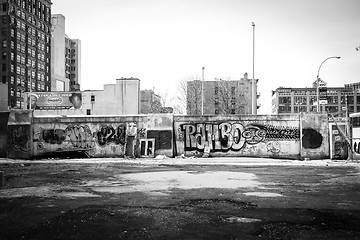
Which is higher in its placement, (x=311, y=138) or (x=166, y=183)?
(x=311, y=138)

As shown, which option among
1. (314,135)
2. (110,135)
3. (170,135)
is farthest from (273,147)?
(110,135)

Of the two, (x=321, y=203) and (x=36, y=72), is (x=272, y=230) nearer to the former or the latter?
(x=321, y=203)

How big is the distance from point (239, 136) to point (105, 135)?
339 inches

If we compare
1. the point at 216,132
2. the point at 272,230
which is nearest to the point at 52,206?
the point at 272,230

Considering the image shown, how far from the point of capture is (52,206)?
7328 millimetres

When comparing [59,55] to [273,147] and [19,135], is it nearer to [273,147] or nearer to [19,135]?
[19,135]

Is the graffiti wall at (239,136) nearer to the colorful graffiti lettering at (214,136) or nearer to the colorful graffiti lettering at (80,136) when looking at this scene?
the colorful graffiti lettering at (214,136)

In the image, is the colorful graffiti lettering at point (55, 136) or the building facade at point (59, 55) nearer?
the colorful graffiti lettering at point (55, 136)

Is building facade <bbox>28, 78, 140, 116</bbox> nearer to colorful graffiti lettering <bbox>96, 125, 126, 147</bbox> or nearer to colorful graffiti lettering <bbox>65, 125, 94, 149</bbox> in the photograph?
colorful graffiti lettering <bbox>65, 125, 94, 149</bbox>

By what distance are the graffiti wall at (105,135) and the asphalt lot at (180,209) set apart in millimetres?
11592

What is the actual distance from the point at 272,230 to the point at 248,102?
78858 mm

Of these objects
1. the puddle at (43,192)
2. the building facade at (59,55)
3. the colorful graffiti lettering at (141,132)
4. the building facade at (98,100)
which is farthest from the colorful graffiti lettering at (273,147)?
the building facade at (59,55)

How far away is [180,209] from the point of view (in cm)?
706

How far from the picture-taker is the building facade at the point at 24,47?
102 m
